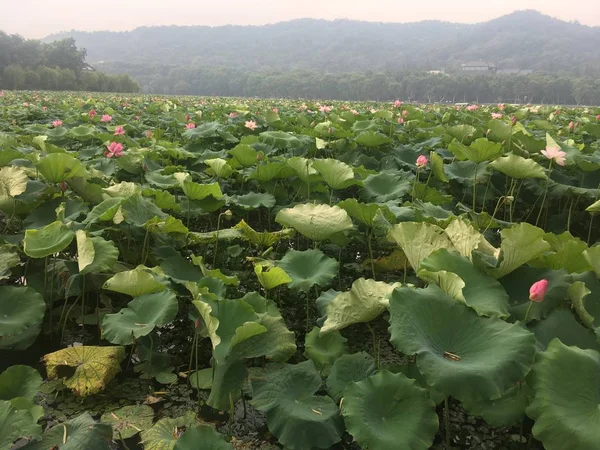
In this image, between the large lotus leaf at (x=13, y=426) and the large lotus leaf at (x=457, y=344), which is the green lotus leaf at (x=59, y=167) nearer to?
the large lotus leaf at (x=13, y=426)

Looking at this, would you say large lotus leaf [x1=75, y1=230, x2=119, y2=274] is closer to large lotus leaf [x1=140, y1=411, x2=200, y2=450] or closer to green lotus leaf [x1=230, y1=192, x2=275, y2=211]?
large lotus leaf [x1=140, y1=411, x2=200, y2=450]

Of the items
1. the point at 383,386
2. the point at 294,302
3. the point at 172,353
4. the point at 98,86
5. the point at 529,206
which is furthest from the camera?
the point at 98,86

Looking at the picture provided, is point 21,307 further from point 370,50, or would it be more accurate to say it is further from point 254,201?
point 370,50

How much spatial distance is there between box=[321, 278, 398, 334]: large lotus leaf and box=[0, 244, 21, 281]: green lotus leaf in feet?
3.65

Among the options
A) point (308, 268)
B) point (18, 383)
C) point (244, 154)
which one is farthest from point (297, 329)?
point (244, 154)

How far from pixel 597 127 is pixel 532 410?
4051 millimetres

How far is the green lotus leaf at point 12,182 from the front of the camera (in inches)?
79.9

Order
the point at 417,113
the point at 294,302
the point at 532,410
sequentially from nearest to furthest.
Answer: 1. the point at 532,410
2. the point at 294,302
3. the point at 417,113

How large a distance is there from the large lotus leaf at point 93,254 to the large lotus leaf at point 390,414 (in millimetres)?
918

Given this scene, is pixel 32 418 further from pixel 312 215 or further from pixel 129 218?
pixel 312 215

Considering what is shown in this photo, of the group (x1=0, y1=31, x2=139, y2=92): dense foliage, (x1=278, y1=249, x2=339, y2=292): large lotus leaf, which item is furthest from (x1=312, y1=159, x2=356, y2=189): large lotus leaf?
(x1=0, y1=31, x2=139, y2=92): dense foliage

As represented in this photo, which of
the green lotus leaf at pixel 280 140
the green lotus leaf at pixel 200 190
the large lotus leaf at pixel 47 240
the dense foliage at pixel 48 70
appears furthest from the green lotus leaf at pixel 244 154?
the dense foliage at pixel 48 70

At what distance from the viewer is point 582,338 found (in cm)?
118

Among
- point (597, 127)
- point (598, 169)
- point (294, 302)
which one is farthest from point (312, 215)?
point (597, 127)
